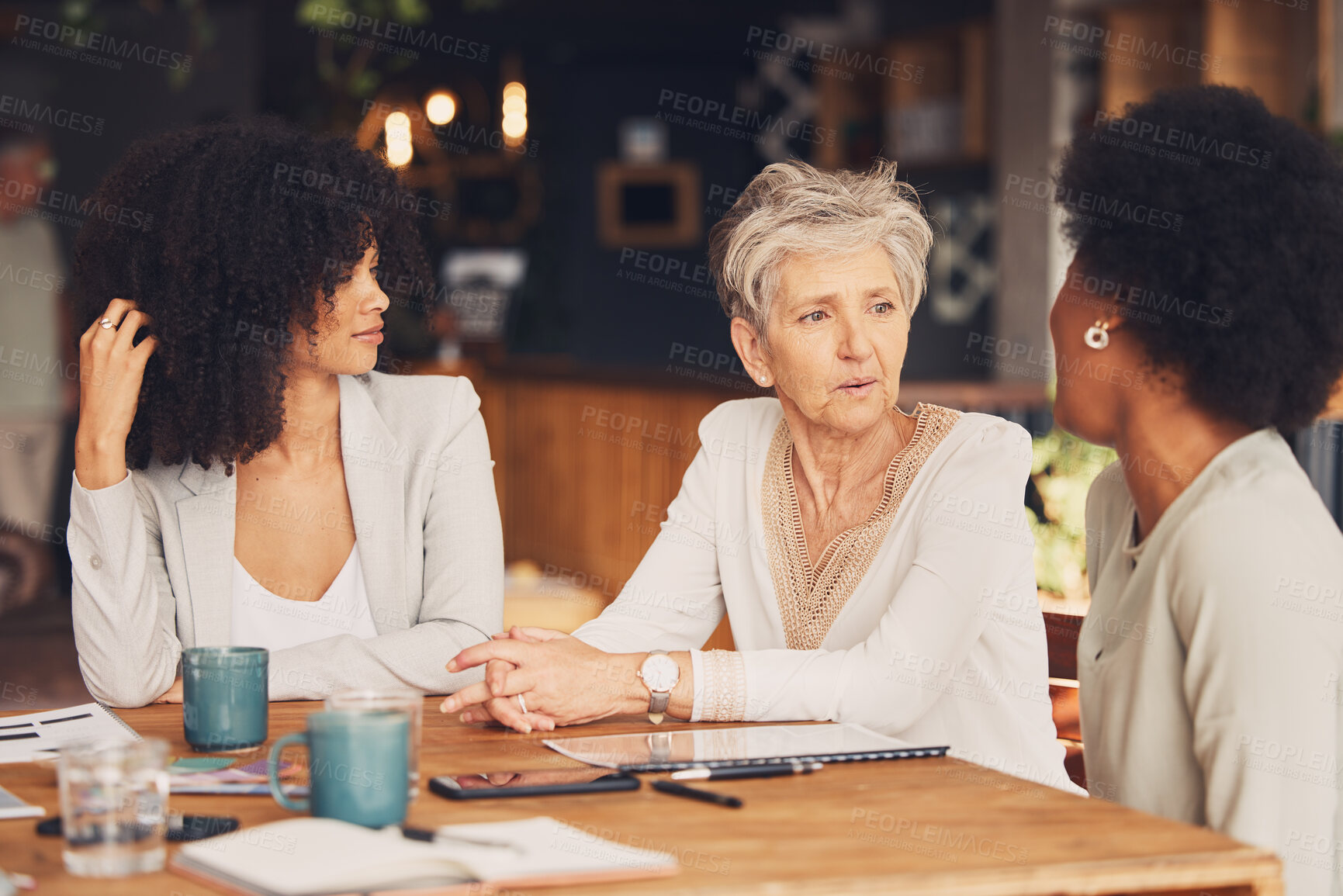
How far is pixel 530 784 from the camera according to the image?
1348 millimetres

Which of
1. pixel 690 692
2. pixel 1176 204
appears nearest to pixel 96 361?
pixel 690 692

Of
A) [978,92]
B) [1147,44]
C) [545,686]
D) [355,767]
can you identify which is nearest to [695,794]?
[355,767]

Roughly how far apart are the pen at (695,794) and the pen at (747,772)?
0.04 meters

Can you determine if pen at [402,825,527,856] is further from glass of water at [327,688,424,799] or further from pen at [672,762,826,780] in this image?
pen at [672,762,826,780]

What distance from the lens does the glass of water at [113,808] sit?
3.61ft

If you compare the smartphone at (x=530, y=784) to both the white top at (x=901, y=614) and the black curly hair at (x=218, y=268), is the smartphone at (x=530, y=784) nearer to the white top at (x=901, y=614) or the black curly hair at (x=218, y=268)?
the white top at (x=901, y=614)

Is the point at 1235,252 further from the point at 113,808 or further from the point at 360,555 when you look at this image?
the point at 360,555

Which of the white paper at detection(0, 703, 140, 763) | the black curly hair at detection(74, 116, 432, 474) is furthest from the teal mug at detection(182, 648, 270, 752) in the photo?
the black curly hair at detection(74, 116, 432, 474)

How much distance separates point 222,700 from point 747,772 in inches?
23.2

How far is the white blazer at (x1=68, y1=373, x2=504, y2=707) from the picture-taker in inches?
75.5

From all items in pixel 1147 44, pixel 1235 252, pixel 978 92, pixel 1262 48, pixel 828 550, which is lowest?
pixel 828 550

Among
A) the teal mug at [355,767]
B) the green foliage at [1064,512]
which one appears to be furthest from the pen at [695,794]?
the green foliage at [1064,512]

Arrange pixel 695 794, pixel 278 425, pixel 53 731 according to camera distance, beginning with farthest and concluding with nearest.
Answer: pixel 278 425, pixel 53 731, pixel 695 794

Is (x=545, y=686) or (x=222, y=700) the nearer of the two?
(x=222, y=700)
